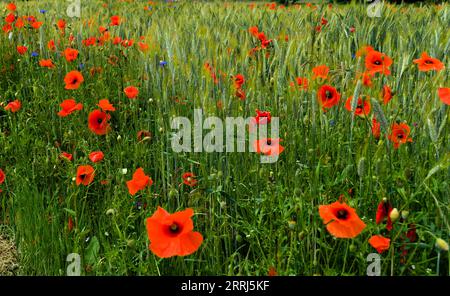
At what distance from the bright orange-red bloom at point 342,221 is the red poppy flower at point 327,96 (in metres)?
0.44

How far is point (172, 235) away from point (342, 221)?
1.16ft

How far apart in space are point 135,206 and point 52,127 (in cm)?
85

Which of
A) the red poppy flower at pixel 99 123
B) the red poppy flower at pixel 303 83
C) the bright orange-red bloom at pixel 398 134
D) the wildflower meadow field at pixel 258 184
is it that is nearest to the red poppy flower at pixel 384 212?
the wildflower meadow field at pixel 258 184

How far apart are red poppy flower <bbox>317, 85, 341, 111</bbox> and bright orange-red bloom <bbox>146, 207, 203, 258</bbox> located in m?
0.59

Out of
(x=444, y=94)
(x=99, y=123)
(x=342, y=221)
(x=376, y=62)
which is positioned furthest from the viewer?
(x=99, y=123)

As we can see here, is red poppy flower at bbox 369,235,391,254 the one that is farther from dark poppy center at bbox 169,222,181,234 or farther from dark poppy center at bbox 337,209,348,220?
dark poppy center at bbox 169,222,181,234

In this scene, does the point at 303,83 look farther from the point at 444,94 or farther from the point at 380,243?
the point at 380,243

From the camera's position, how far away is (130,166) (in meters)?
1.91

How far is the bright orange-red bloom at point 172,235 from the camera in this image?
0.98m

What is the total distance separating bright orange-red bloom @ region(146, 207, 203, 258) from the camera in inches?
38.4

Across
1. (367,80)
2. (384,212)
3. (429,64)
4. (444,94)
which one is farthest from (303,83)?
(384,212)

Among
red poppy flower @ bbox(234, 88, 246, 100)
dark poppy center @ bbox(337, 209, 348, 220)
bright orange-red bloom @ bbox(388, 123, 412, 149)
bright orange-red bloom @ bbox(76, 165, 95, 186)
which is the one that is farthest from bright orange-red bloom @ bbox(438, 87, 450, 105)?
bright orange-red bloom @ bbox(76, 165, 95, 186)

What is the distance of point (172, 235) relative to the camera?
1011 mm
